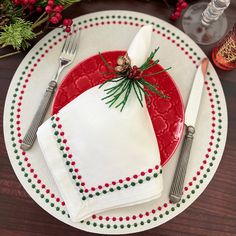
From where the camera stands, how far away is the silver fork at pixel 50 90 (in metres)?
0.64

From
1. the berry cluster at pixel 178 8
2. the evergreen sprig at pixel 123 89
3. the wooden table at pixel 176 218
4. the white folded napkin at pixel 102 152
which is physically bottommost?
the wooden table at pixel 176 218

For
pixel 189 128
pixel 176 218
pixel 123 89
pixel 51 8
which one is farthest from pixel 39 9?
pixel 176 218

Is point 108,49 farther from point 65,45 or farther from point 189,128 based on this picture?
point 189,128

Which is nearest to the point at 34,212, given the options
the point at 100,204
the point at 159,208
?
the point at 100,204

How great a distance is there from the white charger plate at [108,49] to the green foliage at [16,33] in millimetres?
56

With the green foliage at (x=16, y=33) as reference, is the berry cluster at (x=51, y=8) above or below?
above

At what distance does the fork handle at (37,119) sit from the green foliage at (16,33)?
105 mm

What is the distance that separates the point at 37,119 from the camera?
0.65 meters

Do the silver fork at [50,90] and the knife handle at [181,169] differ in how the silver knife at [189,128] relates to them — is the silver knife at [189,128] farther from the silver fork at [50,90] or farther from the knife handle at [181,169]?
the silver fork at [50,90]

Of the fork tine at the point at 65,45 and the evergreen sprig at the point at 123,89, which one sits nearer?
the evergreen sprig at the point at 123,89

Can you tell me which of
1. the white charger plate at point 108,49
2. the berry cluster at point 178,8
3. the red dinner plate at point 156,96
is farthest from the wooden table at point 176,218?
the berry cluster at point 178,8

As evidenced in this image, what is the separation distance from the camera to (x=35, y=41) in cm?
71

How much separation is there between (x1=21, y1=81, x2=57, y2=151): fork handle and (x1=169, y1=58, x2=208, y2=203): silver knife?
0.91 ft

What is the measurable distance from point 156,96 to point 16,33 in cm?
30
